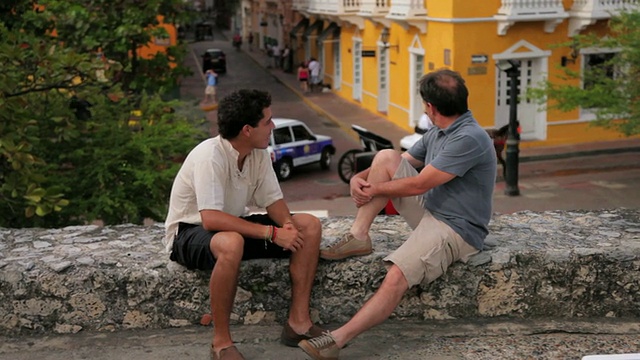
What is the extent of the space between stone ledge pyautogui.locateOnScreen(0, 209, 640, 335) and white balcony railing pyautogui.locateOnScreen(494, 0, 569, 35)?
1651 cm

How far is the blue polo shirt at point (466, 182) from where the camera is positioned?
447 cm

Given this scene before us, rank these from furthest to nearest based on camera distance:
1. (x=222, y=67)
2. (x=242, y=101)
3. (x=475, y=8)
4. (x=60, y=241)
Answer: (x=222, y=67)
(x=475, y=8)
(x=60, y=241)
(x=242, y=101)

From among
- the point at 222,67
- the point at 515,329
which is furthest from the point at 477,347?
the point at 222,67

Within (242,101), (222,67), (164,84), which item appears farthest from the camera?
(222,67)

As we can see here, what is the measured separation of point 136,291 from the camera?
15.2 feet

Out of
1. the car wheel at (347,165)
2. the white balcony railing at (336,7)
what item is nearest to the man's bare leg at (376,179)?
the car wheel at (347,165)

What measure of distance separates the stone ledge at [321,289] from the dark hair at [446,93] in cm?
78

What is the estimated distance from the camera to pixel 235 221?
Answer: 4289mm

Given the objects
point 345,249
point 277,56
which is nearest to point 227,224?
point 345,249

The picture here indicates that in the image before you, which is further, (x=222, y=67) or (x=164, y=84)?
(x=222, y=67)

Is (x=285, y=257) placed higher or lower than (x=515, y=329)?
higher

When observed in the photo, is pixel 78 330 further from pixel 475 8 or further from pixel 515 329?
pixel 475 8

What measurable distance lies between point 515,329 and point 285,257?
123 cm

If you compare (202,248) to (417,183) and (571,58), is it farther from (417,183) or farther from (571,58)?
(571,58)
